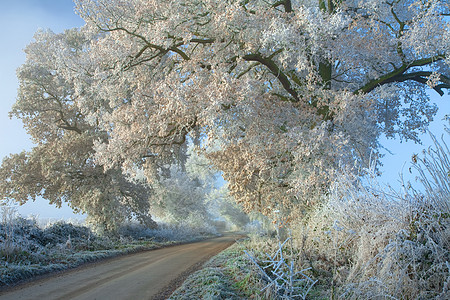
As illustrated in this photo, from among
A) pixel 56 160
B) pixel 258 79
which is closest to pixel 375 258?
pixel 258 79

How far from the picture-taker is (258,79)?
11188 millimetres

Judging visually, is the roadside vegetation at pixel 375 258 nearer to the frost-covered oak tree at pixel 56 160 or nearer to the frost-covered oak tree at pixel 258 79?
the frost-covered oak tree at pixel 258 79

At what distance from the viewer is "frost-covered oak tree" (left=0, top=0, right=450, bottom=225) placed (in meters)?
9.62

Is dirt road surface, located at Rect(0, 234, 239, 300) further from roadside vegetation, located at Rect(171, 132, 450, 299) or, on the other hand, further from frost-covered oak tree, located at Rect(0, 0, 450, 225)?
frost-covered oak tree, located at Rect(0, 0, 450, 225)

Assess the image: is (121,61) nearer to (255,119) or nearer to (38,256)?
(255,119)

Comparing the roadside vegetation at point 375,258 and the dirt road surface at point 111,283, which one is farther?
the dirt road surface at point 111,283

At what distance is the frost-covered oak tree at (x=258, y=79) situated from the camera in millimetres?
9617

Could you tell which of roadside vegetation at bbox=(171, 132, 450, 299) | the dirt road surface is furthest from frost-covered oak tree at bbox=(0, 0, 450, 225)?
the dirt road surface

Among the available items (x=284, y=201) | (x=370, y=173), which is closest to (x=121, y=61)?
(x=284, y=201)

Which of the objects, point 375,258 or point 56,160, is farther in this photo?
point 56,160

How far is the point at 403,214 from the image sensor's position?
15.8 feet

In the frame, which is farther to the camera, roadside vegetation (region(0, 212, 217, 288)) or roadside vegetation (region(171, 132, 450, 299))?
roadside vegetation (region(0, 212, 217, 288))

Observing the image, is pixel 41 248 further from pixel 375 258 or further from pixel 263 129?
pixel 375 258


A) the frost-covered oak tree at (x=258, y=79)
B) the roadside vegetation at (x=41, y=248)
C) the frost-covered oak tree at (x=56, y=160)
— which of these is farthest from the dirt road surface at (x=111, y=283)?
the frost-covered oak tree at (x=56, y=160)
